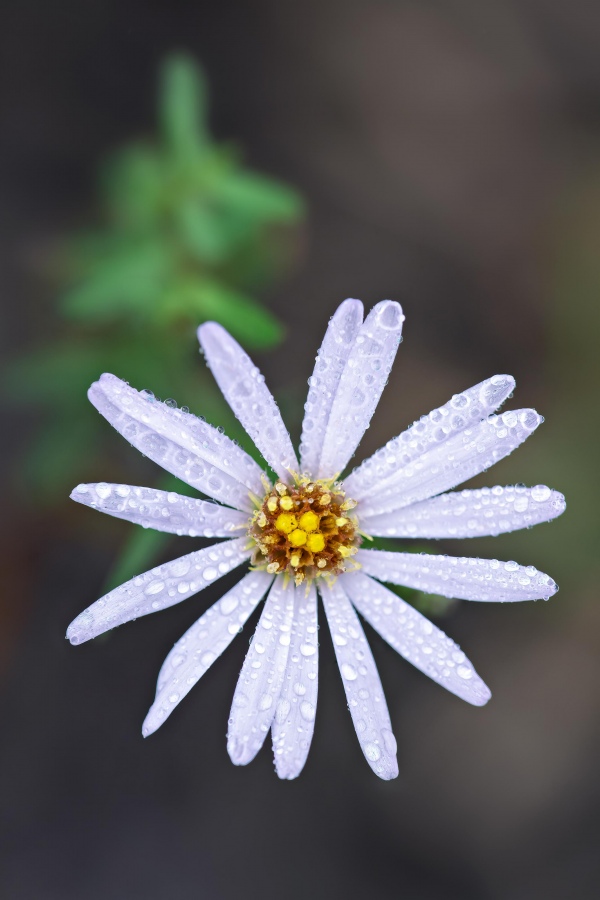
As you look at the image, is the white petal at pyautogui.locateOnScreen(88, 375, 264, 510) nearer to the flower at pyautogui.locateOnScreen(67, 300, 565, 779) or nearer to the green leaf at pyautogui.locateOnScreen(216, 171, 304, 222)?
the flower at pyautogui.locateOnScreen(67, 300, 565, 779)

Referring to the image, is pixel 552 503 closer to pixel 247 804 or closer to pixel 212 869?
pixel 247 804

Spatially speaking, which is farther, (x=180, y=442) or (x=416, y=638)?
(x=416, y=638)

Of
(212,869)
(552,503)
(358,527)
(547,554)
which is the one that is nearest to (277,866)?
(212,869)

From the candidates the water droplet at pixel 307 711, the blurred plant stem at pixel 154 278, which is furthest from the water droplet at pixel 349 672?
the blurred plant stem at pixel 154 278

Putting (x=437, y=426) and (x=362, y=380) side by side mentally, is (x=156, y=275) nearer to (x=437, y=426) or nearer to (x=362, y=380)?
(x=362, y=380)

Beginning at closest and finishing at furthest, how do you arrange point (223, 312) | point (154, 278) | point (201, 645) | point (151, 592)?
point (151, 592)
point (201, 645)
point (223, 312)
point (154, 278)

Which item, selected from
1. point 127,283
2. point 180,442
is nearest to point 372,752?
point 180,442

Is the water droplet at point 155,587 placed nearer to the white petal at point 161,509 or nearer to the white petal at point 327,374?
the white petal at point 161,509

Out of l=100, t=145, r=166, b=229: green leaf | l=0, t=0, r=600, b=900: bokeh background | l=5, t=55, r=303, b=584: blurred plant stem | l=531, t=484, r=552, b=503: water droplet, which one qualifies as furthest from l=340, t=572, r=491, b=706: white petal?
l=100, t=145, r=166, b=229: green leaf
